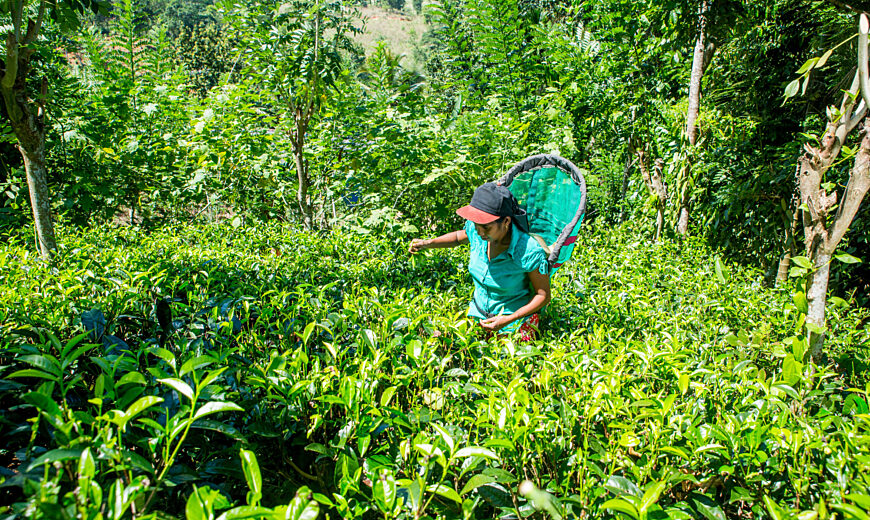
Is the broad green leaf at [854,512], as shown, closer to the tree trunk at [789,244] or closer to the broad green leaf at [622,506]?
the broad green leaf at [622,506]

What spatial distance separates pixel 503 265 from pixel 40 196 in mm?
2926

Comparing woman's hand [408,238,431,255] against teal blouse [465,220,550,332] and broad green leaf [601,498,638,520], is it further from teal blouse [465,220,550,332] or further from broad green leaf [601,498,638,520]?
broad green leaf [601,498,638,520]

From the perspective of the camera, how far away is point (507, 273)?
110 inches

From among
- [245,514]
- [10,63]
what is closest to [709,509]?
[245,514]

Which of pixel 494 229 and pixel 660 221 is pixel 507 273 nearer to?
pixel 494 229

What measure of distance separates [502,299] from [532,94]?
168 inches

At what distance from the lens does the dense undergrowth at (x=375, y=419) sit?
1.07m

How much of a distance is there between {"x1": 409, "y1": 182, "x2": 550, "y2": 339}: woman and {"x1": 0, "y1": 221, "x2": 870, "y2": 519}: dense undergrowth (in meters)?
0.42

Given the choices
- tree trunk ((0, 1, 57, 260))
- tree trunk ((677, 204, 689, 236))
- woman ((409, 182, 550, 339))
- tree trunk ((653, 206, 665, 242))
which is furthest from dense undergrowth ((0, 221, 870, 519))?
tree trunk ((653, 206, 665, 242))

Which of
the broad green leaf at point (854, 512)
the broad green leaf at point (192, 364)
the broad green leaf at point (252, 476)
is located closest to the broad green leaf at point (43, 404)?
the broad green leaf at point (192, 364)

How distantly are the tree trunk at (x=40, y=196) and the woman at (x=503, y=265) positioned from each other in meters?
2.62

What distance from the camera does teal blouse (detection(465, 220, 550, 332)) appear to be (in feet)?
8.73

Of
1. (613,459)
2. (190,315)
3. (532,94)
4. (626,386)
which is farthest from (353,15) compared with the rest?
(613,459)

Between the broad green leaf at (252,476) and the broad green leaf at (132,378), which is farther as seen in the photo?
the broad green leaf at (132,378)
